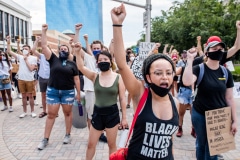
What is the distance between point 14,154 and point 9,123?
7.87ft

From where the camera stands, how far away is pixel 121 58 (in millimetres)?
2020

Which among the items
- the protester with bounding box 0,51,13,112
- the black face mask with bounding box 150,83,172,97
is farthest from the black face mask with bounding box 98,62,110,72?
the protester with bounding box 0,51,13,112

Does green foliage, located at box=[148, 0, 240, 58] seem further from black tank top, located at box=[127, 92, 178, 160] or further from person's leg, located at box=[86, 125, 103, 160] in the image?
black tank top, located at box=[127, 92, 178, 160]

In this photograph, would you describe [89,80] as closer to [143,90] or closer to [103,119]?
[103,119]

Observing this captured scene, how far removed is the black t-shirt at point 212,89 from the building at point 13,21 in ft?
170

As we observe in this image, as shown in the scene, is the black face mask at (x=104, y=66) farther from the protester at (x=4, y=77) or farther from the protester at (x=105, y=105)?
the protester at (x=4, y=77)

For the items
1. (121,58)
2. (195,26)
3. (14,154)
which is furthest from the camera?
(195,26)

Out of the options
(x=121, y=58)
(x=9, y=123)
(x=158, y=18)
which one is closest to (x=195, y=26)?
(x=158, y=18)

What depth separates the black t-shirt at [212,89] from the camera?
3.14 metres

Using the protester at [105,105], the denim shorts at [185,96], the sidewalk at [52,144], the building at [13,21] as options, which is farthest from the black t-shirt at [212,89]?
the building at [13,21]

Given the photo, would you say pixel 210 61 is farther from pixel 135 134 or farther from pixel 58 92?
pixel 58 92

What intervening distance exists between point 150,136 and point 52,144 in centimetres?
366

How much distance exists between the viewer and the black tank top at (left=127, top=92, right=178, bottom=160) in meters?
1.98

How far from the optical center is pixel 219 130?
319cm
